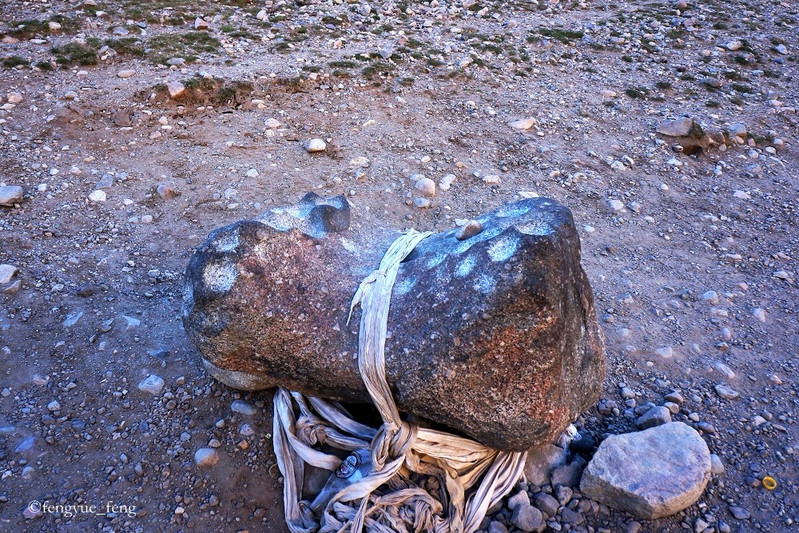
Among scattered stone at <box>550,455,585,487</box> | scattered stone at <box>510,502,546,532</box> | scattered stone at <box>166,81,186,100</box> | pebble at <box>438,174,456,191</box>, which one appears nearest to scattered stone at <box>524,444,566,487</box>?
scattered stone at <box>550,455,585,487</box>

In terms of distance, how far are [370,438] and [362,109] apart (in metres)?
3.97

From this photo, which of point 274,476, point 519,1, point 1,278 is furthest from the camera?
point 519,1

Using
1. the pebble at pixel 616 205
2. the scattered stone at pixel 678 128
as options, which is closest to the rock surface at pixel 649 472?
the pebble at pixel 616 205

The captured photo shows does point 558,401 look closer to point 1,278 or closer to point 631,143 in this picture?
point 1,278

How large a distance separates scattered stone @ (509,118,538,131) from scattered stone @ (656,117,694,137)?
1.34 m

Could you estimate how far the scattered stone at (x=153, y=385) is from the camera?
3.12 m

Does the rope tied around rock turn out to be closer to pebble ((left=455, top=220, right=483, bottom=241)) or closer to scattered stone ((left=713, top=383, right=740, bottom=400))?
pebble ((left=455, top=220, right=483, bottom=241))

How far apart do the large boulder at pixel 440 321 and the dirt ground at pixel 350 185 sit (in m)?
0.53

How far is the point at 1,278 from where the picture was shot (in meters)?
3.67

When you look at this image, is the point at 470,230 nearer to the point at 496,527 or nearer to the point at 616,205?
the point at 496,527

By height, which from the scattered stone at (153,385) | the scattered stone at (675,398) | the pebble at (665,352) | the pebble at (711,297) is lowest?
the pebble at (711,297)

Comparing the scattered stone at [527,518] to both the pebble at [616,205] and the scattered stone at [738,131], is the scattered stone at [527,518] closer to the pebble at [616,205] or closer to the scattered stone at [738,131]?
the pebble at [616,205]

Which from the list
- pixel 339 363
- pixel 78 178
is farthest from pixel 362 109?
pixel 339 363

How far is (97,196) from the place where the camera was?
453cm
